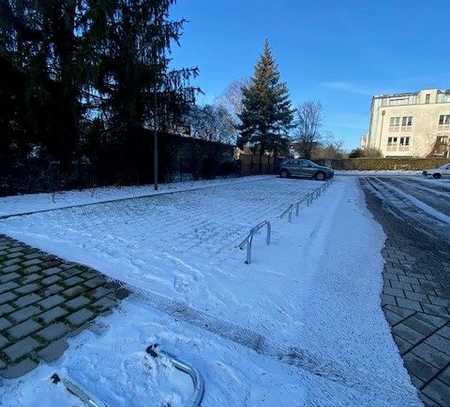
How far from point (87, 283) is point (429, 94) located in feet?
179

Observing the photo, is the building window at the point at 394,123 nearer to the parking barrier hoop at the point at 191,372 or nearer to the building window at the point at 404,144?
the building window at the point at 404,144

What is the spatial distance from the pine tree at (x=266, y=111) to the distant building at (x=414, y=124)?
28.5 m

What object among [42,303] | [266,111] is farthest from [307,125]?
[42,303]

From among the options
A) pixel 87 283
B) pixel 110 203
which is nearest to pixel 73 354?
pixel 87 283

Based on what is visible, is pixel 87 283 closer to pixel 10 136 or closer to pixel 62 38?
pixel 10 136

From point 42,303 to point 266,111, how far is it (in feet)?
75.2

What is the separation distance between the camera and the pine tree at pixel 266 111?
76.0 feet

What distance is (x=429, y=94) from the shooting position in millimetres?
42125

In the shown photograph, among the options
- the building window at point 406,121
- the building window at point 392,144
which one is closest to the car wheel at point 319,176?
the building window at point 392,144

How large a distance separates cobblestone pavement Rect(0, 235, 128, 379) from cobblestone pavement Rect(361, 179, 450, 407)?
8.74ft

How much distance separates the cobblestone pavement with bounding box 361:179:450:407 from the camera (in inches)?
78.0

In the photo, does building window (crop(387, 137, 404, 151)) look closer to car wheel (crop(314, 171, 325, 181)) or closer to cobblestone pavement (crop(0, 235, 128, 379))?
car wheel (crop(314, 171, 325, 181))

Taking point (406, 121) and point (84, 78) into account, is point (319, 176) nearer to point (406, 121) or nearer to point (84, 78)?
point (84, 78)

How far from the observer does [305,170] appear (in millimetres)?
20859
